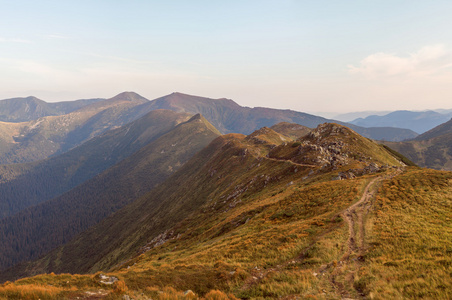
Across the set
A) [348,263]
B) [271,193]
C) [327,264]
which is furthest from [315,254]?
[271,193]

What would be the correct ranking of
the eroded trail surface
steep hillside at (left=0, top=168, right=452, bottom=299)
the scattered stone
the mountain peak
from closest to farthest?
steep hillside at (left=0, top=168, right=452, bottom=299) → the eroded trail surface → the scattered stone → the mountain peak

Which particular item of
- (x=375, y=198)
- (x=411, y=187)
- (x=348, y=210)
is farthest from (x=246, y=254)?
(x=411, y=187)

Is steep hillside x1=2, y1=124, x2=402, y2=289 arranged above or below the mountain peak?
below

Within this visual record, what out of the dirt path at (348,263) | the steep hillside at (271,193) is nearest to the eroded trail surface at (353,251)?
the dirt path at (348,263)

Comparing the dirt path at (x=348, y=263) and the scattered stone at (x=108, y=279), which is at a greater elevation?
the dirt path at (x=348, y=263)

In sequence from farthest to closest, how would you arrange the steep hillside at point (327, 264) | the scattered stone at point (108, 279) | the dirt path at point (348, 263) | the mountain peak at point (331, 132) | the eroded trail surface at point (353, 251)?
the mountain peak at point (331, 132) → the scattered stone at point (108, 279) → the dirt path at point (348, 263) → the eroded trail surface at point (353, 251) → the steep hillside at point (327, 264)

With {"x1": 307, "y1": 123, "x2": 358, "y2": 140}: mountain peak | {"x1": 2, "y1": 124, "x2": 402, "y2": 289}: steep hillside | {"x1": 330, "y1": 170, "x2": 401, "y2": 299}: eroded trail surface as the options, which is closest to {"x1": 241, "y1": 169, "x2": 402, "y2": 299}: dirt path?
{"x1": 330, "y1": 170, "x2": 401, "y2": 299}: eroded trail surface

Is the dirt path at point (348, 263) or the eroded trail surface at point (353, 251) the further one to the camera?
the dirt path at point (348, 263)

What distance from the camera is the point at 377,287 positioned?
14.2m

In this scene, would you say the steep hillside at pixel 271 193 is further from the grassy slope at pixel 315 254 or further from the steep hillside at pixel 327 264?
the steep hillside at pixel 327 264

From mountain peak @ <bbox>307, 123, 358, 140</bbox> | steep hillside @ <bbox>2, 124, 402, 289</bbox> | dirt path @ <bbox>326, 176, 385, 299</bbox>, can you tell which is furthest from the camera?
mountain peak @ <bbox>307, 123, 358, 140</bbox>

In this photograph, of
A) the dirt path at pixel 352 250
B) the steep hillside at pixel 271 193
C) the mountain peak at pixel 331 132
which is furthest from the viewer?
the mountain peak at pixel 331 132

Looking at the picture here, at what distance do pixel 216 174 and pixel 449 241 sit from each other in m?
120

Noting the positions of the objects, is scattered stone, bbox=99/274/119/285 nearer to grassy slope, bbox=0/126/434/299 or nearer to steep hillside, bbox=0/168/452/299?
steep hillside, bbox=0/168/452/299
